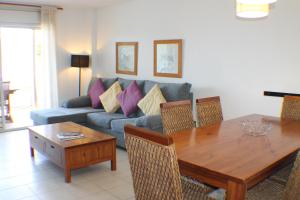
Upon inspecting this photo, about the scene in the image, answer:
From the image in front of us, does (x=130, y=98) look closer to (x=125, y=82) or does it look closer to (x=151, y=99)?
(x=151, y=99)

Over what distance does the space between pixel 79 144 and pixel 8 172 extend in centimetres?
102

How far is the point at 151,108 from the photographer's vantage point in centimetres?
448

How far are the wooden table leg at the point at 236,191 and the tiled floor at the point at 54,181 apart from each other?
64.3 inches

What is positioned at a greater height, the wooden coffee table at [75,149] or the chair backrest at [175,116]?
the chair backrest at [175,116]

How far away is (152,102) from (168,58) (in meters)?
0.83

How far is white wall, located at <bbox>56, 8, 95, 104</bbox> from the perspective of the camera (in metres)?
6.11

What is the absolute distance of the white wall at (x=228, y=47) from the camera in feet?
11.5

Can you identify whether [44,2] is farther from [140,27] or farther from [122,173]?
[122,173]

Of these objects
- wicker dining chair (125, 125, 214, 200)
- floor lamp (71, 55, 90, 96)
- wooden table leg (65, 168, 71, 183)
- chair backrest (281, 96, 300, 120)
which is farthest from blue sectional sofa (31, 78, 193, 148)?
wicker dining chair (125, 125, 214, 200)

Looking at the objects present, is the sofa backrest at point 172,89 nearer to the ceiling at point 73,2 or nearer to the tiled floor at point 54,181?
the tiled floor at point 54,181

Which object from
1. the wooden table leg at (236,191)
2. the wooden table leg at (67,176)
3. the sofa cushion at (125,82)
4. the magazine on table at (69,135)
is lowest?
the wooden table leg at (67,176)

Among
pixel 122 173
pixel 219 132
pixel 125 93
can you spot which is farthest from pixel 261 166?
pixel 125 93

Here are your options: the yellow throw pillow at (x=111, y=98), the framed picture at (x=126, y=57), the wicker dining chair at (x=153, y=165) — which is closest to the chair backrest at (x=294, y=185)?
the wicker dining chair at (x=153, y=165)

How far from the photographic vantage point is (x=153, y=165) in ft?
5.43
